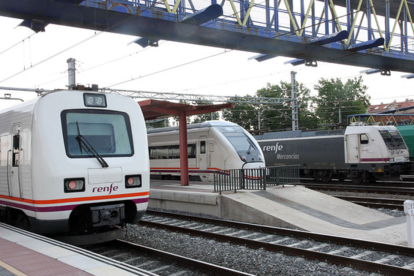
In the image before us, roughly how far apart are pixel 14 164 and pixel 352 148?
58.5 feet

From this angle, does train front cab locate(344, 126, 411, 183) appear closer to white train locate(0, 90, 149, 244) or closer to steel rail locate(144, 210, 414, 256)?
steel rail locate(144, 210, 414, 256)

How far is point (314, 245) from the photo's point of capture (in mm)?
8086

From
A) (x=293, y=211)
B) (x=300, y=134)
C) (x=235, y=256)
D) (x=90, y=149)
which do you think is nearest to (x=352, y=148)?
(x=300, y=134)

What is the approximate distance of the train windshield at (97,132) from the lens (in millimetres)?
6973

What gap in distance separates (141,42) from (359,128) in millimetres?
13303

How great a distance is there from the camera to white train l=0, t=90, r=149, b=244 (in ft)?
21.9

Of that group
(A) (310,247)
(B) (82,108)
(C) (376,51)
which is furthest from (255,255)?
(C) (376,51)

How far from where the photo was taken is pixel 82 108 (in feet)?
23.8

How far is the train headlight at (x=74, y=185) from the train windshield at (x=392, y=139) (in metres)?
17.5

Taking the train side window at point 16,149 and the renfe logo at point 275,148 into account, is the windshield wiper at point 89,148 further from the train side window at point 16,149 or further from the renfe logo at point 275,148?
the renfe logo at point 275,148

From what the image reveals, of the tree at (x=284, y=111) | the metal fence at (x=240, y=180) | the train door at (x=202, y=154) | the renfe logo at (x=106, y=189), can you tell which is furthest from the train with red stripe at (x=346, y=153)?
the tree at (x=284, y=111)

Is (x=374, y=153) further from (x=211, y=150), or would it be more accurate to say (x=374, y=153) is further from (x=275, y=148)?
(x=211, y=150)

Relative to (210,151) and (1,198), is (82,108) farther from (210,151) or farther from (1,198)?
(210,151)

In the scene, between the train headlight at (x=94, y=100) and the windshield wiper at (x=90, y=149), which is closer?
the windshield wiper at (x=90, y=149)
